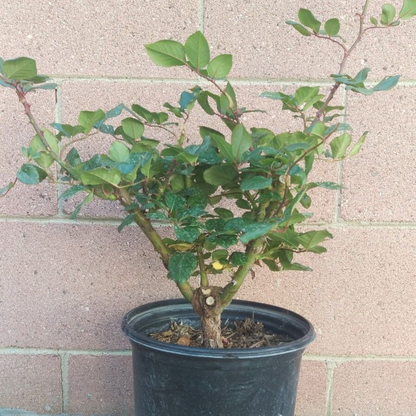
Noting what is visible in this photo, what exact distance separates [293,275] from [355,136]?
14.9 inches

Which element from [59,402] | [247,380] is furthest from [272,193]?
[59,402]

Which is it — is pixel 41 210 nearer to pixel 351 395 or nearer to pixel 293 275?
pixel 293 275

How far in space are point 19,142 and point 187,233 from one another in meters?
0.68

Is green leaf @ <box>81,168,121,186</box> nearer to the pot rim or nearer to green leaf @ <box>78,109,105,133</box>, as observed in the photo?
green leaf @ <box>78,109,105,133</box>

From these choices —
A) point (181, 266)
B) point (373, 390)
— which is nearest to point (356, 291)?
point (373, 390)

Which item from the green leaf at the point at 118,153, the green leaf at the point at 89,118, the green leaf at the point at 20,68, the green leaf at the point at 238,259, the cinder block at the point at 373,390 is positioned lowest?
the cinder block at the point at 373,390

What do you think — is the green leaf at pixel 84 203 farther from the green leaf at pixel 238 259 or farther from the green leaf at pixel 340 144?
the green leaf at pixel 340 144

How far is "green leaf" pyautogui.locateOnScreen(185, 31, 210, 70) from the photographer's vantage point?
71cm

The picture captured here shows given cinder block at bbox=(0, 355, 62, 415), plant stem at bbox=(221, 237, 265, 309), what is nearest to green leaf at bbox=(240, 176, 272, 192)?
plant stem at bbox=(221, 237, 265, 309)

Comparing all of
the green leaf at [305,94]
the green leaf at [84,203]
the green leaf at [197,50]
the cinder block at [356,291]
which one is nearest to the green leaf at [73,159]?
the green leaf at [84,203]

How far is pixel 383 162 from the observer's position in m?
1.24

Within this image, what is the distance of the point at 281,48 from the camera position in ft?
4.01

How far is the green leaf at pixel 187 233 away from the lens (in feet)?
2.50

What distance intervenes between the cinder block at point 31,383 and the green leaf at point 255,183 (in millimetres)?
841
